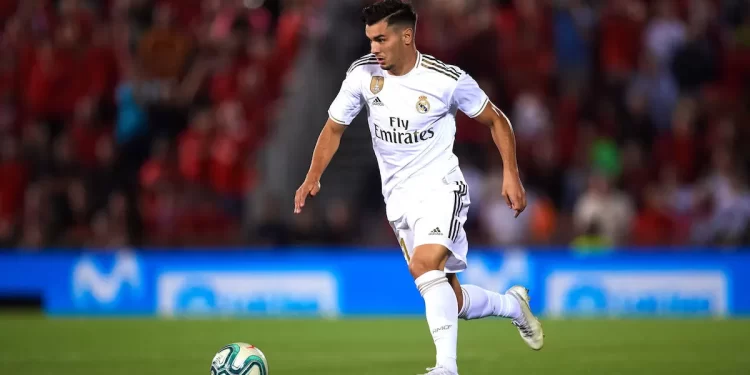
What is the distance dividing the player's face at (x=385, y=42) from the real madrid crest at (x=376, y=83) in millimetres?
178

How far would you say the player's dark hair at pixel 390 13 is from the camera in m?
7.12

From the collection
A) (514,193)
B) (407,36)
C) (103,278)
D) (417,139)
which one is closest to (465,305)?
(514,193)

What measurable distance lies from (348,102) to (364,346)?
3.78 metres

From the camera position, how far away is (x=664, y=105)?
16.9m

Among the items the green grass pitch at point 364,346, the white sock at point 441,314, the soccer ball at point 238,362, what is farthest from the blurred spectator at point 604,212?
the soccer ball at point 238,362

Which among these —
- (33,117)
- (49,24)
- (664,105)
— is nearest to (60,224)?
(33,117)

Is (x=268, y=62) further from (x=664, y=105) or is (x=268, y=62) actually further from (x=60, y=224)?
(x=664, y=105)

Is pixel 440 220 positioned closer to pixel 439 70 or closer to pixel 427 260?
pixel 427 260

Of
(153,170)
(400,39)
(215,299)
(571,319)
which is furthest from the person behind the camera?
(153,170)

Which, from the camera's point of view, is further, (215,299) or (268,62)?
(268,62)

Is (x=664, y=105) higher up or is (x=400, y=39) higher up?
(x=664, y=105)

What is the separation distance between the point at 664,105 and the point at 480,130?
8.90 ft

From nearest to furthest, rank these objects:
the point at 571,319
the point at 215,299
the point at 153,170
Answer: the point at 571,319 → the point at 215,299 → the point at 153,170

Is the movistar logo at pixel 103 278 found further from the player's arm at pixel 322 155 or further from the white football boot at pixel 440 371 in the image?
the white football boot at pixel 440 371
